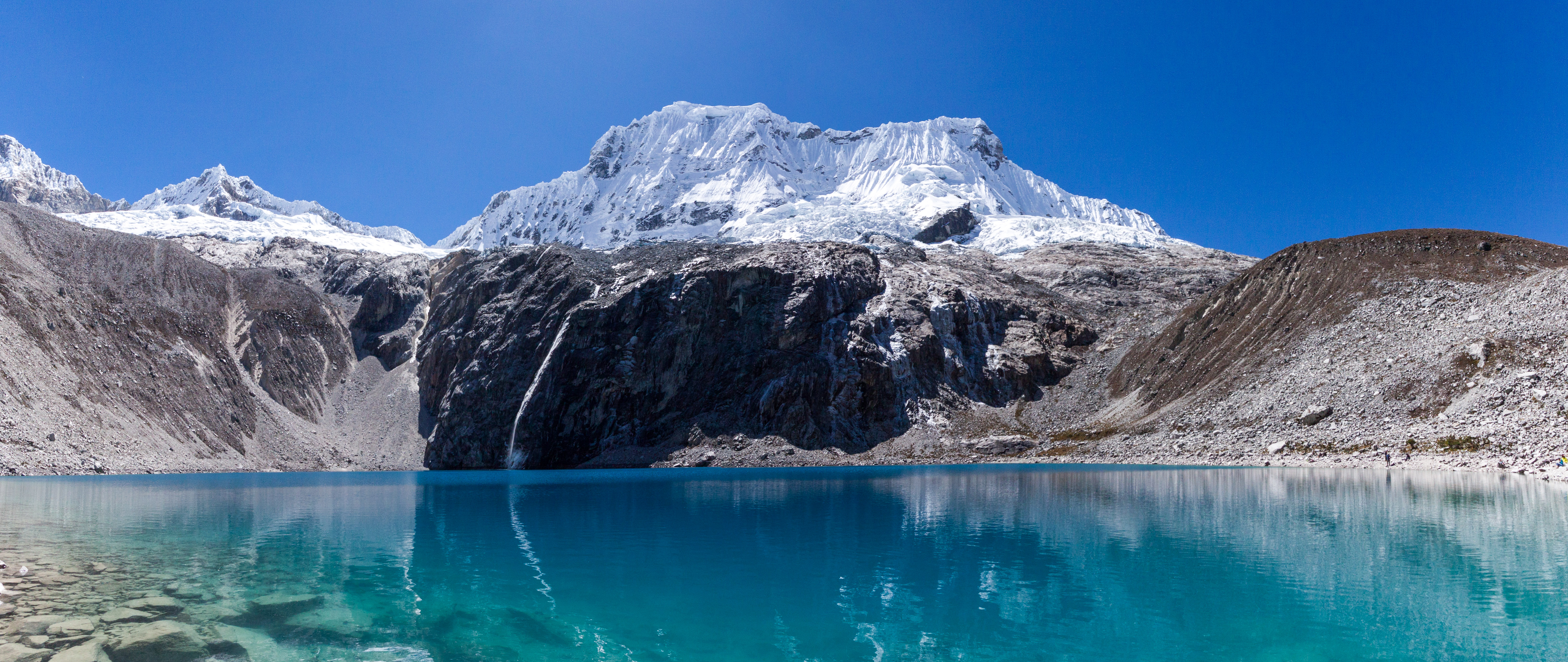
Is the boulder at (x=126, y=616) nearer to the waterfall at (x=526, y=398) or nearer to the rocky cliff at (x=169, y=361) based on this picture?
the rocky cliff at (x=169, y=361)

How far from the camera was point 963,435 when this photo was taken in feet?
345

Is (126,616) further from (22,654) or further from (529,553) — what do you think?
(529,553)

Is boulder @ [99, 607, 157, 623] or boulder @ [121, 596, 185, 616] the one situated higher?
boulder @ [99, 607, 157, 623]

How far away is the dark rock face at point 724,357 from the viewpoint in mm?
110125

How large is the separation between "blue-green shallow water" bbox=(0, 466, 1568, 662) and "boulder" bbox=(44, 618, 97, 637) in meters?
2.93

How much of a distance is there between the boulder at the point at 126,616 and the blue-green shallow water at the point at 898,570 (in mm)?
1859

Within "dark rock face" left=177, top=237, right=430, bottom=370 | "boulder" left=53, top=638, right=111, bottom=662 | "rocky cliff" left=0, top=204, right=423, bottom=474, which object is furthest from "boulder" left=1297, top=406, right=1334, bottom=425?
"dark rock face" left=177, top=237, right=430, bottom=370

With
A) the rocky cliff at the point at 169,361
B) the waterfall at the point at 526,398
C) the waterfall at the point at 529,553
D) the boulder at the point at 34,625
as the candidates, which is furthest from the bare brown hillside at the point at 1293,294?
the rocky cliff at the point at 169,361

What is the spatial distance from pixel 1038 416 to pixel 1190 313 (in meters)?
25.3

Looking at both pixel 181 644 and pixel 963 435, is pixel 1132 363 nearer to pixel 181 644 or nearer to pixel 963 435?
pixel 963 435

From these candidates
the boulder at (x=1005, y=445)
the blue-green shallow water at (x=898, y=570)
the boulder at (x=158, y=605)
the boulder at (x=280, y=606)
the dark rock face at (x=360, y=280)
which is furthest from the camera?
the dark rock face at (x=360, y=280)

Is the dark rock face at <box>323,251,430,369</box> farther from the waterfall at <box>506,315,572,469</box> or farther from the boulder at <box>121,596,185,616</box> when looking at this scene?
the boulder at <box>121,596,185,616</box>

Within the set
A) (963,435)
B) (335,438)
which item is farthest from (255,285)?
(963,435)

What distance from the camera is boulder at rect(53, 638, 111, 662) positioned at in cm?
1480
